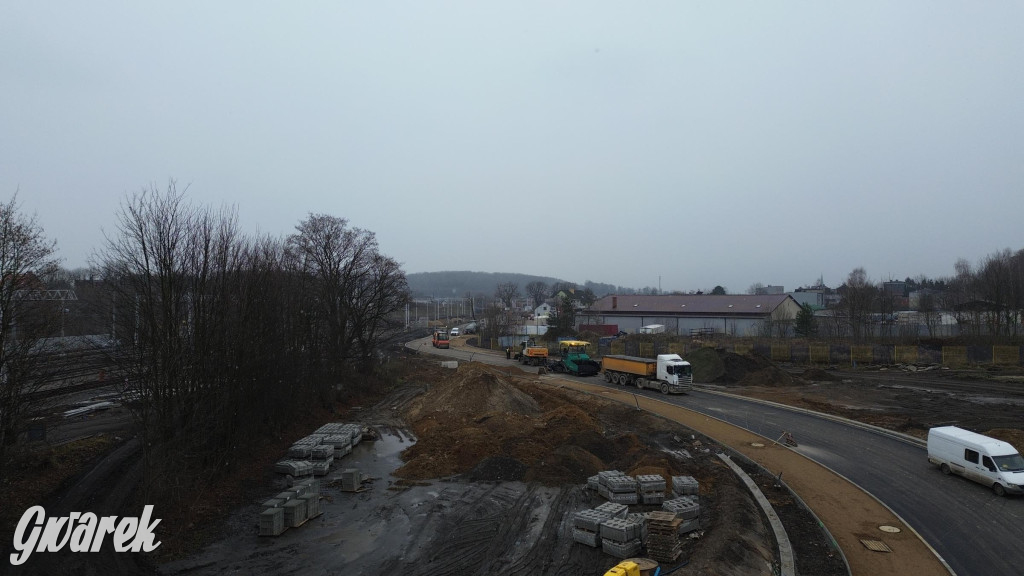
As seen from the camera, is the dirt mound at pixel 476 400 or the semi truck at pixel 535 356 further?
the semi truck at pixel 535 356

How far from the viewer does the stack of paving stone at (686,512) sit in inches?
577

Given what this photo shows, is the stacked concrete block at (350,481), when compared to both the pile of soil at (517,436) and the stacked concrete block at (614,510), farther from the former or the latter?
the stacked concrete block at (614,510)

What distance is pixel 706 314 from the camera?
79625 mm

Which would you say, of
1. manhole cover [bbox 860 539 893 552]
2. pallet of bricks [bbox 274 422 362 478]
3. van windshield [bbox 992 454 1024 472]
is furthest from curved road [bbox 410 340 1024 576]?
pallet of bricks [bbox 274 422 362 478]

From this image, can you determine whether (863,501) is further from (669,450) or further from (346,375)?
(346,375)

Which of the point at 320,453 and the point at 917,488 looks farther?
the point at 320,453

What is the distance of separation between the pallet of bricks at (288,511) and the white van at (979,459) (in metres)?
21.4

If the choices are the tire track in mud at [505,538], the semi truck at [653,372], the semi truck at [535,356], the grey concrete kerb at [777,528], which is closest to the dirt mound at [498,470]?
the tire track in mud at [505,538]

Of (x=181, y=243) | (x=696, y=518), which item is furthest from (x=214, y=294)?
(x=696, y=518)

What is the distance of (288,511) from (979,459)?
2205cm

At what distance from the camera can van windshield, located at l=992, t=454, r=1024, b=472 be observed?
57.9 ft

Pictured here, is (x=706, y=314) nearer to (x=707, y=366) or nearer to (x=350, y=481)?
(x=707, y=366)

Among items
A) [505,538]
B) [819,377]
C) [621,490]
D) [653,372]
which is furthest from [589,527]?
[819,377]

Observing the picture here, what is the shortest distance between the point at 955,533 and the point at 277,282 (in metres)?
26.6
